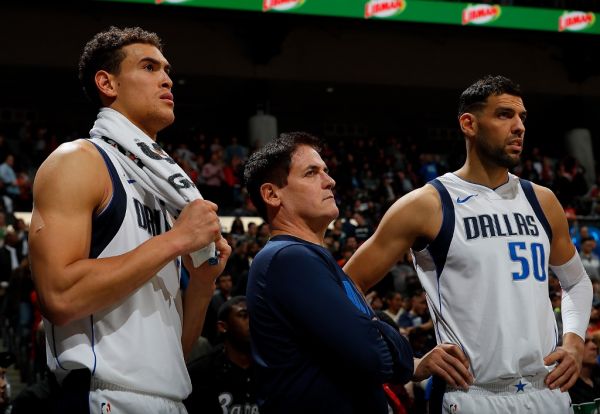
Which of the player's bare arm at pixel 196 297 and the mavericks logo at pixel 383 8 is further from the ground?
the mavericks logo at pixel 383 8

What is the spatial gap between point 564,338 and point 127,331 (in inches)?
75.9

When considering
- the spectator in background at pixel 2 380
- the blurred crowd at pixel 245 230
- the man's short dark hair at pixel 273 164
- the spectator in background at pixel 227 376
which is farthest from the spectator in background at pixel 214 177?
the man's short dark hair at pixel 273 164

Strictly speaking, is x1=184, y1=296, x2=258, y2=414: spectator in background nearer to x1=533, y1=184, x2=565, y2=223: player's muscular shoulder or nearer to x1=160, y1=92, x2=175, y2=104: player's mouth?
x1=533, y1=184, x2=565, y2=223: player's muscular shoulder

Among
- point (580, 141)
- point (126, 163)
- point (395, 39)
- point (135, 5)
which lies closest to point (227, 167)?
point (135, 5)

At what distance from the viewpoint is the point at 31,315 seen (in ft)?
28.4

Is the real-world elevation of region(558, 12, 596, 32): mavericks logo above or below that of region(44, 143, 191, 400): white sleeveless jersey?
above

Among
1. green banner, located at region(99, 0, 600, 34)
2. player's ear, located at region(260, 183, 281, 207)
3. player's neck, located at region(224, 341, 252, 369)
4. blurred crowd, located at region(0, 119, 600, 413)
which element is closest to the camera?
player's ear, located at region(260, 183, 281, 207)

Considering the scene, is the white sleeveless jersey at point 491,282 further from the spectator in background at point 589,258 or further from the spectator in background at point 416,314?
the spectator in background at point 589,258

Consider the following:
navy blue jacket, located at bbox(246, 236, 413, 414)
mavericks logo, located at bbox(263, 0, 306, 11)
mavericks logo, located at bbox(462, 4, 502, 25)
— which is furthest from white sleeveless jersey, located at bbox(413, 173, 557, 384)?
mavericks logo, located at bbox(462, 4, 502, 25)

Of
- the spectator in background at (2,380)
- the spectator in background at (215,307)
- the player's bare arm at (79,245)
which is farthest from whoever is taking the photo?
the spectator in background at (215,307)

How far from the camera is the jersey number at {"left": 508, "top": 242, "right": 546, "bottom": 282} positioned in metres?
3.22

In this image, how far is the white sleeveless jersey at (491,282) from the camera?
10.2ft

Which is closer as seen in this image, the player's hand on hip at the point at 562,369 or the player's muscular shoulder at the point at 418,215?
the player's hand on hip at the point at 562,369

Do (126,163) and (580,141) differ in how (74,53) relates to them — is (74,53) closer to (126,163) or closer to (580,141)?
(580,141)
